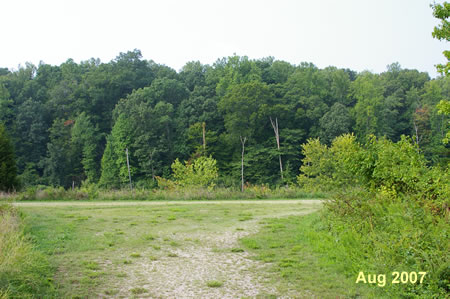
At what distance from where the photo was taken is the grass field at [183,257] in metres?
5.86

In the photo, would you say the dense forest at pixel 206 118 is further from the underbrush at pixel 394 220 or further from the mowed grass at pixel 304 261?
the mowed grass at pixel 304 261

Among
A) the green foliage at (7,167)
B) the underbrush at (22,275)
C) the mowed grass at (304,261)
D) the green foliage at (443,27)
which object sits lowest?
the mowed grass at (304,261)

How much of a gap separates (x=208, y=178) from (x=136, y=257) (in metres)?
31.2

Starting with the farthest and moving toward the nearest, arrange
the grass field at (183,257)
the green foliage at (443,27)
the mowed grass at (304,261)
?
the green foliage at (443,27)
the grass field at (183,257)
the mowed grass at (304,261)

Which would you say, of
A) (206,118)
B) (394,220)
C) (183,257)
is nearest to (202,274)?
(183,257)

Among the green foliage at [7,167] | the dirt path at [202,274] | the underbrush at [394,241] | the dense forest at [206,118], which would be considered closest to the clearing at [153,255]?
the dirt path at [202,274]

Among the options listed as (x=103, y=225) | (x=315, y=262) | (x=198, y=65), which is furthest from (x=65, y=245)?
(x=198, y=65)

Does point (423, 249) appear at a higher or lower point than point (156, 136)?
lower

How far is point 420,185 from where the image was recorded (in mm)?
8672

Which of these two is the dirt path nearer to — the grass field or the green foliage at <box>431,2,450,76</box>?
the grass field

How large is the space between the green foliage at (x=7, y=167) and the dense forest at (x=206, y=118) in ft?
79.5

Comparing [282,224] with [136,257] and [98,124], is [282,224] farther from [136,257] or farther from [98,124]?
[98,124]

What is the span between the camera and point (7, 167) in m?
27.0

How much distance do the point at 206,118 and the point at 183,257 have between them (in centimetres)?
5115
